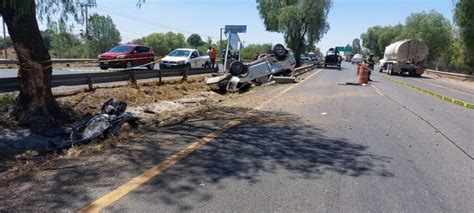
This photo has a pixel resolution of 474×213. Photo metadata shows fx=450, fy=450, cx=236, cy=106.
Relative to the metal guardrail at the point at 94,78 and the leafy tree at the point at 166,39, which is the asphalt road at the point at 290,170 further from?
the leafy tree at the point at 166,39

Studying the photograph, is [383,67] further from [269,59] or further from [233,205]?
[233,205]

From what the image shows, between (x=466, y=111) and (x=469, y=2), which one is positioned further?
(x=469, y=2)

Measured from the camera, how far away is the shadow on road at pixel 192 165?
4.58m

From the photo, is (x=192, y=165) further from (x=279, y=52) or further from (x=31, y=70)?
(x=279, y=52)

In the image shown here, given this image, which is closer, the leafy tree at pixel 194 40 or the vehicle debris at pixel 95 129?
the vehicle debris at pixel 95 129

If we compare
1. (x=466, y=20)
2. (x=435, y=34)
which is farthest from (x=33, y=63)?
(x=435, y=34)

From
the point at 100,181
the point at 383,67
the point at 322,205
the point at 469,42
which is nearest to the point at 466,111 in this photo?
the point at 322,205

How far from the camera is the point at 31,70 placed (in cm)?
938

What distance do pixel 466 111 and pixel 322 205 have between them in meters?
9.99

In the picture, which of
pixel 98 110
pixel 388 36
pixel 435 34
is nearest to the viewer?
pixel 98 110

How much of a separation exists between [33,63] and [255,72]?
42.1 ft

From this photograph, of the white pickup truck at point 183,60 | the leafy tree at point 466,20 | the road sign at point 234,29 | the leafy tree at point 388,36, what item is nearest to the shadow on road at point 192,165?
the road sign at point 234,29

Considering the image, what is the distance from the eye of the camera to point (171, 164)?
19.1 feet

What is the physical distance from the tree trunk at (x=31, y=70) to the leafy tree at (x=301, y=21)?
45919 millimetres
